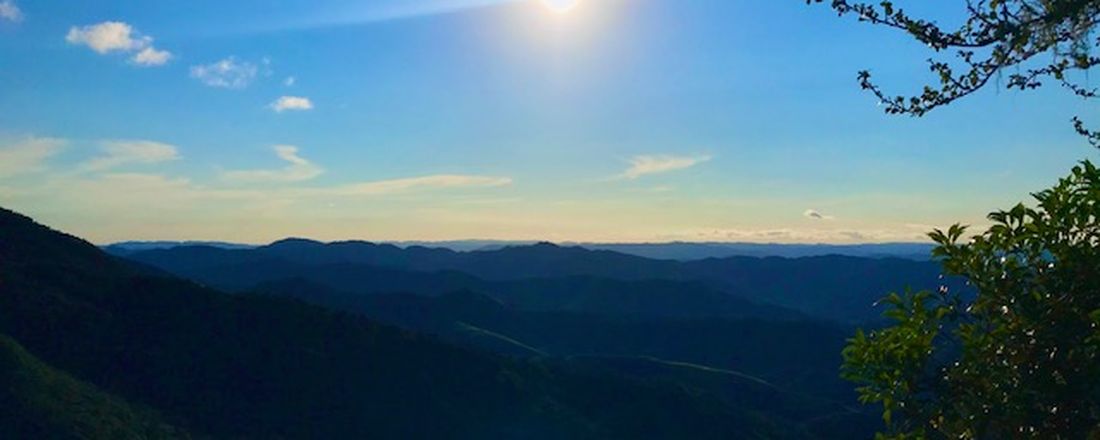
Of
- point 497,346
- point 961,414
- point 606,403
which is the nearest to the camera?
point 961,414

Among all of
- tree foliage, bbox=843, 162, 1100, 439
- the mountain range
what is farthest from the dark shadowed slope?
tree foliage, bbox=843, 162, 1100, 439

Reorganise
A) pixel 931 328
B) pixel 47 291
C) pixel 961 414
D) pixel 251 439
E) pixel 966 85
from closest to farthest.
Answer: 1. pixel 961 414
2. pixel 931 328
3. pixel 966 85
4. pixel 251 439
5. pixel 47 291

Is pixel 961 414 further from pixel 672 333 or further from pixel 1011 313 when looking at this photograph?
pixel 672 333

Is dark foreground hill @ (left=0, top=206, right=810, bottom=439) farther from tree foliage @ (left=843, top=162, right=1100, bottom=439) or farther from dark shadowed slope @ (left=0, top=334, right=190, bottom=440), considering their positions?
tree foliage @ (left=843, top=162, right=1100, bottom=439)

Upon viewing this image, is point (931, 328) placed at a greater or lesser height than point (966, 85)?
lesser

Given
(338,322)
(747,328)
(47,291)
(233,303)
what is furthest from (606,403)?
(747,328)

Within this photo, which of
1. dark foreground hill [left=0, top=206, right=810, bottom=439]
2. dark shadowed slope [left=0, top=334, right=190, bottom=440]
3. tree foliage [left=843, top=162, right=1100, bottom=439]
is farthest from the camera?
dark foreground hill [left=0, top=206, right=810, bottom=439]

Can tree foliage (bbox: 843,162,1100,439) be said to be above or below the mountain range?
above
